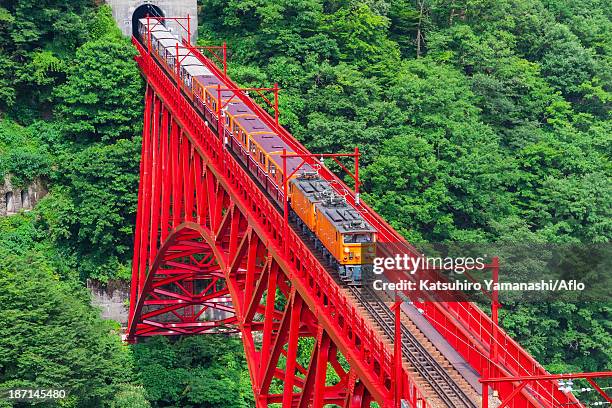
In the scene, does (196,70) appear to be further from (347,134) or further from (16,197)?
(347,134)

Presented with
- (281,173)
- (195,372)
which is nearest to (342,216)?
(281,173)

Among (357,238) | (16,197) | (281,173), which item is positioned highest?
(281,173)

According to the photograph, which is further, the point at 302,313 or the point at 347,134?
the point at 347,134

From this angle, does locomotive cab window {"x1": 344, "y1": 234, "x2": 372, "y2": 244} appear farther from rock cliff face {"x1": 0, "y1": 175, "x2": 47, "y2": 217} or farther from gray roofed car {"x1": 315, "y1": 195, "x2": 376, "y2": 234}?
rock cliff face {"x1": 0, "y1": 175, "x2": 47, "y2": 217}

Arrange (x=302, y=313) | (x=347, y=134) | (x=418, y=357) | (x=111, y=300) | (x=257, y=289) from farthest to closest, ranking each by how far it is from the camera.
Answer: (x=347, y=134), (x=111, y=300), (x=257, y=289), (x=302, y=313), (x=418, y=357)

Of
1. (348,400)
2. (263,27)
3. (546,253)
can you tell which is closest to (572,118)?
(546,253)

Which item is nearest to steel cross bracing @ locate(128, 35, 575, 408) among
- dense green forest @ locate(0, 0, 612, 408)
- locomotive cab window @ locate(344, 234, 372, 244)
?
locomotive cab window @ locate(344, 234, 372, 244)

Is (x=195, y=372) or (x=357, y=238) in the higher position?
(x=357, y=238)
